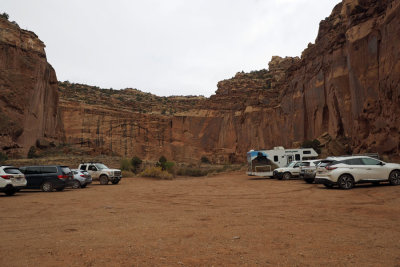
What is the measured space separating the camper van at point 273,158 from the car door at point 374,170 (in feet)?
39.4

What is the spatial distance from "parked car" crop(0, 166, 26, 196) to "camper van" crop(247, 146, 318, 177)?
18.5 m

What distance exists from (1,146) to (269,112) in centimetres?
4584

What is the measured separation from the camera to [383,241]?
5629mm

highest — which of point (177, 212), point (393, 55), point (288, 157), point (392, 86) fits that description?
point (393, 55)

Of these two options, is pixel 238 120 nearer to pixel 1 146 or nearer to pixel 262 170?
pixel 262 170

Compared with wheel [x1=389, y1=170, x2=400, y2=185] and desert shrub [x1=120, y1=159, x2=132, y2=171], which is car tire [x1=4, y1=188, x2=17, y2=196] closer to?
wheel [x1=389, y1=170, x2=400, y2=185]

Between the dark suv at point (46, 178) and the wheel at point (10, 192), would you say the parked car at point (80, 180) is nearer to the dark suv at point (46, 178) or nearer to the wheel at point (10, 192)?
the dark suv at point (46, 178)

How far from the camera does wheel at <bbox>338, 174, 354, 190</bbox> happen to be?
14719 millimetres

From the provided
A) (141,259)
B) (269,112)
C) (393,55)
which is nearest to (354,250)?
(141,259)

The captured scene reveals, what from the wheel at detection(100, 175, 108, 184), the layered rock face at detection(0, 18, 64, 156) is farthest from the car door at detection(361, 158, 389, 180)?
the layered rock face at detection(0, 18, 64, 156)

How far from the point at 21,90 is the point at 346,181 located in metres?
37.8

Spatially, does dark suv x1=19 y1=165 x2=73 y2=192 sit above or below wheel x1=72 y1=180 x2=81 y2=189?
above

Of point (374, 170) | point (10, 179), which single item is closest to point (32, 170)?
point (10, 179)

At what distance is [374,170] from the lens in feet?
48.1
